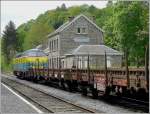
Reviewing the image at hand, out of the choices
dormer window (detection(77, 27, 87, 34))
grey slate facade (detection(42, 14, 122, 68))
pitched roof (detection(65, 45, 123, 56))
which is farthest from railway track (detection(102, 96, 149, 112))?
dormer window (detection(77, 27, 87, 34))

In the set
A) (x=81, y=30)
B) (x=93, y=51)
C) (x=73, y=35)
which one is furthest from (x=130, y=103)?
(x=81, y=30)

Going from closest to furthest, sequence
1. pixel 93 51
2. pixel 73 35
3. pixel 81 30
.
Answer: pixel 93 51 → pixel 73 35 → pixel 81 30

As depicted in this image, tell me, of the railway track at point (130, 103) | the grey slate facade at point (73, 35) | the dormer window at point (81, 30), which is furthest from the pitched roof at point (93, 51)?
the railway track at point (130, 103)

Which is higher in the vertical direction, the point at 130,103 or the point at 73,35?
the point at 73,35

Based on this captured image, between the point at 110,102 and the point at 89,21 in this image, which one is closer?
the point at 110,102

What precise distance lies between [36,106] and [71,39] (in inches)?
2024

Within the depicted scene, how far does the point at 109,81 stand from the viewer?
1917 cm

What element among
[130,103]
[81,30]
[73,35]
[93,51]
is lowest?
[130,103]

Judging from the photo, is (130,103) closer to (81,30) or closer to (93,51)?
(93,51)

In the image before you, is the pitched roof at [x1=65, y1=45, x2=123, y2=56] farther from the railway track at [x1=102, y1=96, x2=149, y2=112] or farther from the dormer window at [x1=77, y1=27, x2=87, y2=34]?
the railway track at [x1=102, y1=96, x2=149, y2=112]

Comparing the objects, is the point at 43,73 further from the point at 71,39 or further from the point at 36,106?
the point at 71,39

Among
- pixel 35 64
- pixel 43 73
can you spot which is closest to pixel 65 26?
pixel 35 64

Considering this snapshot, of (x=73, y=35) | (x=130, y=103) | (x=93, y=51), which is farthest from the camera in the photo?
(x=73, y=35)

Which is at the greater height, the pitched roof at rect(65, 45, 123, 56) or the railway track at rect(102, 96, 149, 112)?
the pitched roof at rect(65, 45, 123, 56)
